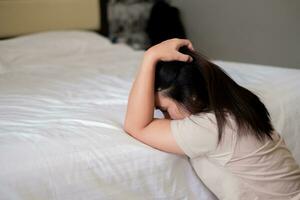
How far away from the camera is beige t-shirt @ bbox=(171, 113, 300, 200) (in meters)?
1.01

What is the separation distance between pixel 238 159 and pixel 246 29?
5.96 feet

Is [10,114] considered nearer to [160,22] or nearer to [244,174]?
[244,174]

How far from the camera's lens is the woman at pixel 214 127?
1008 mm

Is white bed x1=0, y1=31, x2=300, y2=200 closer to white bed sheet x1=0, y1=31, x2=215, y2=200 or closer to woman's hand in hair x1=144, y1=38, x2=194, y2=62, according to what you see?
white bed sheet x1=0, y1=31, x2=215, y2=200

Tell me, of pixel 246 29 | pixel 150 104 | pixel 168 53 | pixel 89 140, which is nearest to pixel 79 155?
pixel 89 140

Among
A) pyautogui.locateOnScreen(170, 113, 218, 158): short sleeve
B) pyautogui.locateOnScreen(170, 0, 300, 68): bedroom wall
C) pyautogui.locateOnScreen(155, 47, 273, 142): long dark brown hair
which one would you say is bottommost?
pyautogui.locateOnScreen(170, 0, 300, 68): bedroom wall

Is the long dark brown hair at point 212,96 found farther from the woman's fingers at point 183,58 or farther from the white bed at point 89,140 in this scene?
the white bed at point 89,140

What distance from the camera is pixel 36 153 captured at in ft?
3.44

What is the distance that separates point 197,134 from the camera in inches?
39.5

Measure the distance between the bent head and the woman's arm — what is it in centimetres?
2

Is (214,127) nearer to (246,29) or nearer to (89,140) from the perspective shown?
(89,140)

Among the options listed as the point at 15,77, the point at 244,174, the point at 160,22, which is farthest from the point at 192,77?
the point at 160,22

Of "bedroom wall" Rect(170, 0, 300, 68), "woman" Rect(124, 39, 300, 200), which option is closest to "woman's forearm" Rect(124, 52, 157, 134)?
"woman" Rect(124, 39, 300, 200)

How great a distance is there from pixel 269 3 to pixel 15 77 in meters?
1.55
